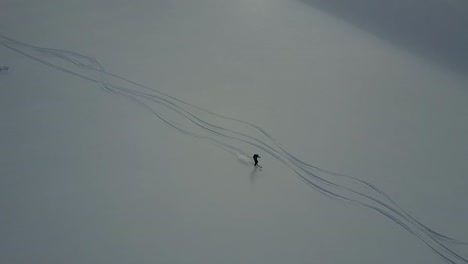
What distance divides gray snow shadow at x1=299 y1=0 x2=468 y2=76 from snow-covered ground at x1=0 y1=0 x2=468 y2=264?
0.15 meters

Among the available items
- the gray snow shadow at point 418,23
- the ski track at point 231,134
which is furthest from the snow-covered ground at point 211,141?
the gray snow shadow at point 418,23

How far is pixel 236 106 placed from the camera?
62.9 inches

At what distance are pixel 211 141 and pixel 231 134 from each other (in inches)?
3.8

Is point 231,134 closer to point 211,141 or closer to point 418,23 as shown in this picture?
point 211,141

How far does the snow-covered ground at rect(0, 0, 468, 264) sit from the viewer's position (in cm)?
111

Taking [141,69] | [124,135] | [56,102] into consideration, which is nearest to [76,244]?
[124,135]

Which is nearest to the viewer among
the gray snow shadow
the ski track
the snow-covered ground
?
the snow-covered ground

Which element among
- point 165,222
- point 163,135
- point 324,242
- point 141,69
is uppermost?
point 141,69

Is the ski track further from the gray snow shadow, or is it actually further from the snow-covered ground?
the gray snow shadow

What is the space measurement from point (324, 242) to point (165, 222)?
1.71ft

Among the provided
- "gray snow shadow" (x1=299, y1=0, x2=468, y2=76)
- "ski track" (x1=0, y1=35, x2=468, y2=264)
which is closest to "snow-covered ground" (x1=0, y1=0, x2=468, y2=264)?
"ski track" (x1=0, y1=35, x2=468, y2=264)

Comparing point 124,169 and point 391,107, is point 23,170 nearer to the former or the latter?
point 124,169

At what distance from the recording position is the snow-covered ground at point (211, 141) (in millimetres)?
1109

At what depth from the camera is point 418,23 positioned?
249 cm
